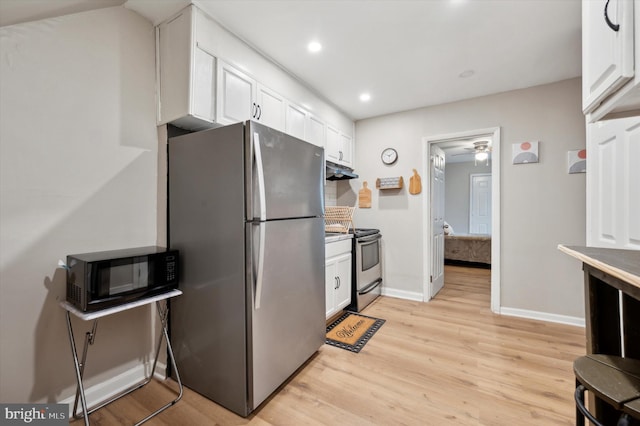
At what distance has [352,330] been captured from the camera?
8.91 feet

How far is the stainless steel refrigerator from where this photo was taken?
1.59m

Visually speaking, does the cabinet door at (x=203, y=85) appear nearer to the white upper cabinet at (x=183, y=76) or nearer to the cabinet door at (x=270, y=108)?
the white upper cabinet at (x=183, y=76)

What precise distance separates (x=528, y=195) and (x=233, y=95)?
3.21 m

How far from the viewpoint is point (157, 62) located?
2.01m

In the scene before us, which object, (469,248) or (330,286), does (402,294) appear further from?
(469,248)

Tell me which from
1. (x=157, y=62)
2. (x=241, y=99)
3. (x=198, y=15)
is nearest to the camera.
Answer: (x=198, y=15)

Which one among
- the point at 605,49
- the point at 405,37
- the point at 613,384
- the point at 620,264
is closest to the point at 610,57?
the point at 605,49

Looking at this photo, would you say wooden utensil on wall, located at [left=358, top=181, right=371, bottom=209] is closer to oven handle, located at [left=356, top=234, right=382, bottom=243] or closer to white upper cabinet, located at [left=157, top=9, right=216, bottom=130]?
oven handle, located at [left=356, top=234, right=382, bottom=243]

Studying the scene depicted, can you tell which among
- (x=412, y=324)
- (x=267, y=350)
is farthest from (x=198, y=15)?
(x=412, y=324)

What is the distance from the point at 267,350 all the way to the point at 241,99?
186 cm

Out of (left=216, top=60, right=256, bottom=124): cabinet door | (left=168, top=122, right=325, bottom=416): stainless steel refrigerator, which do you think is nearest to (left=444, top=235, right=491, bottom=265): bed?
(left=168, top=122, right=325, bottom=416): stainless steel refrigerator

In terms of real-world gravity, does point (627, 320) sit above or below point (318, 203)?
below

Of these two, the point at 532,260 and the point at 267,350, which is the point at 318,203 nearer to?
the point at 267,350

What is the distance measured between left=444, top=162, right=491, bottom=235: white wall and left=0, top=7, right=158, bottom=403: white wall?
725 centimetres
